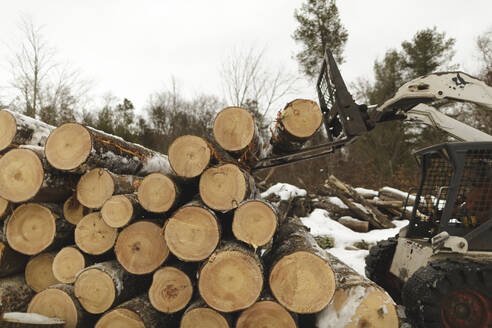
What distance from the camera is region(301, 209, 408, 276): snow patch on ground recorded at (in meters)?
6.15

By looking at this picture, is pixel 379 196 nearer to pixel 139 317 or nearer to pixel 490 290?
pixel 490 290

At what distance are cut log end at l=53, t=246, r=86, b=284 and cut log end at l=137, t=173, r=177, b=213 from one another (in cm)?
91

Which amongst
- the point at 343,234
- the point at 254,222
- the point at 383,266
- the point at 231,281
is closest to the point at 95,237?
the point at 231,281

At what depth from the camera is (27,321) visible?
2.28 m

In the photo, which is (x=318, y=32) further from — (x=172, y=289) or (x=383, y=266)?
(x=172, y=289)

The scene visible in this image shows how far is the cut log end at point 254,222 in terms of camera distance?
255cm

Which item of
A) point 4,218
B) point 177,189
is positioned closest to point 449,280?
point 177,189

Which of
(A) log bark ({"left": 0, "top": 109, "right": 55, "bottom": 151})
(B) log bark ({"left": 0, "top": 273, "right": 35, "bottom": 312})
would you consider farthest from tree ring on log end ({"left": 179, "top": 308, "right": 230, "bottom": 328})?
(A) log bark ({"left": 0, "top": 109, "right": 55, "bottom": 151})

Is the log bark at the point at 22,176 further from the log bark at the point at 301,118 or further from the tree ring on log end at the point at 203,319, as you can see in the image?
the log bark at the point at 301,118

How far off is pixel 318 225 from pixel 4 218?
20.8 feet

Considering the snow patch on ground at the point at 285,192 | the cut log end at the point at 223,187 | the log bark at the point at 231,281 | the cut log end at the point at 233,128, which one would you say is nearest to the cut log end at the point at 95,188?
the cut log end at the point at 223,187

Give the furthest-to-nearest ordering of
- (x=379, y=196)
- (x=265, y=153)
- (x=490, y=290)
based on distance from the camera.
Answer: (x=379, y=196) < (x=265, y=153) < (x=490, y=290)

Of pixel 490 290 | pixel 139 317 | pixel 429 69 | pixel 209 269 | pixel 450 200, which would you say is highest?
pixel 429 69

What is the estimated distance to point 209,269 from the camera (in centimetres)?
241
